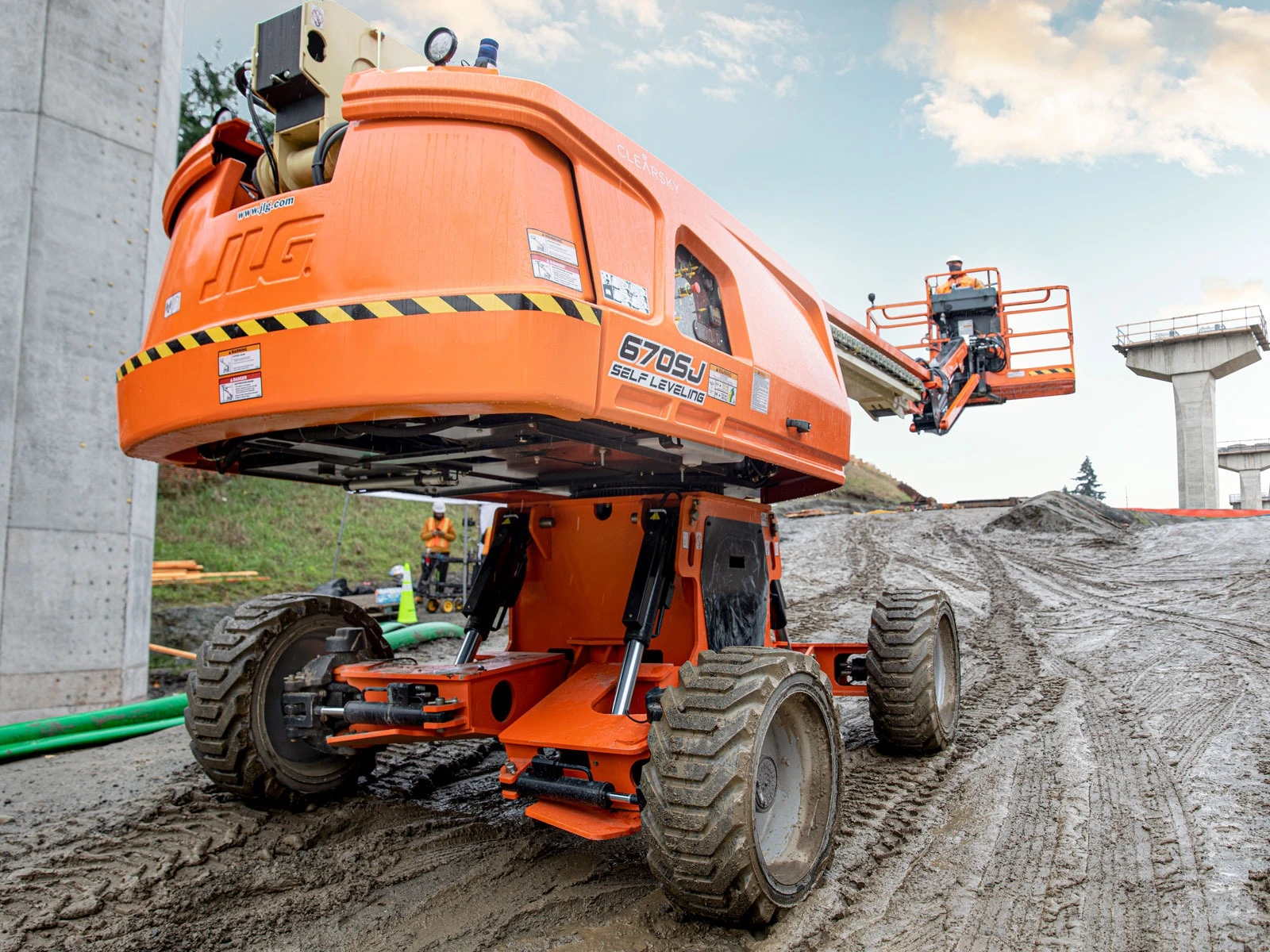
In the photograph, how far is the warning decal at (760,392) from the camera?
388cm

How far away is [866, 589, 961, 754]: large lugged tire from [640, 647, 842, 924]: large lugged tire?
1795mm

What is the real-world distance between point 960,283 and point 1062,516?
6329 millimetres

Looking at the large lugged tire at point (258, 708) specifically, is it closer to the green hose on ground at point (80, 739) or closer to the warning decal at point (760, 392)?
the green hose on ground at point (80, 739)

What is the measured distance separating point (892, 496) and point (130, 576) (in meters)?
33.7

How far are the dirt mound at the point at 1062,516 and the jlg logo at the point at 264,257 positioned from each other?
663 inches

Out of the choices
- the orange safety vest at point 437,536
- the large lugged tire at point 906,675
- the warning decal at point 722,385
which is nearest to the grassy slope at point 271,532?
the orange safety vest at point 437,536

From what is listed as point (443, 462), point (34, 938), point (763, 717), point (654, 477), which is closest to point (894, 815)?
point (763, 717)

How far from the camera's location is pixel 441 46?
10.3 feet

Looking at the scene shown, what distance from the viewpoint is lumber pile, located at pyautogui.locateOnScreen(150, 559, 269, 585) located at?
13.3m

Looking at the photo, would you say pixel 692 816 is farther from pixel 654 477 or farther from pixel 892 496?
pixel 892 496

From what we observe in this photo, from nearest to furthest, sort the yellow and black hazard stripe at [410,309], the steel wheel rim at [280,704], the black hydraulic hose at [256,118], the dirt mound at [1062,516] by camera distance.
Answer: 1. the yellow and black hazard stripe at [410,309]
2. the black hydraulic hose at [256,118]
3. the steel wheel rim at [280,704]
4. the dirt mound at [1062,516]

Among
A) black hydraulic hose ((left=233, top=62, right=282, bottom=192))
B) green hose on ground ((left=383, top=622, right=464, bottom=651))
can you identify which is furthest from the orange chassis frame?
green hose on ground ((left=383, top=622, right=464, bottom=651))

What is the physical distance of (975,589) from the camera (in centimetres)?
1313

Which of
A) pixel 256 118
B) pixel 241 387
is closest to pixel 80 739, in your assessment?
pixel 241 387
